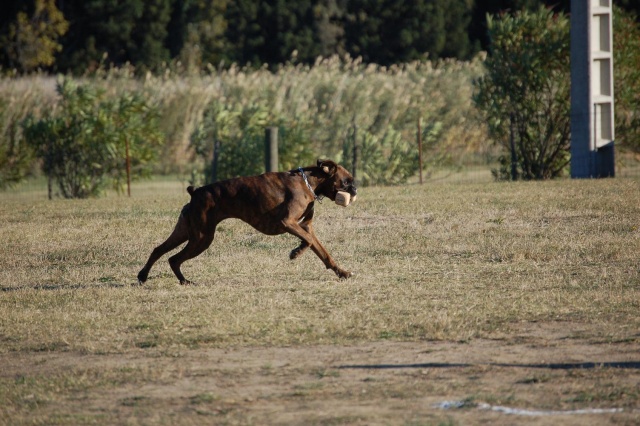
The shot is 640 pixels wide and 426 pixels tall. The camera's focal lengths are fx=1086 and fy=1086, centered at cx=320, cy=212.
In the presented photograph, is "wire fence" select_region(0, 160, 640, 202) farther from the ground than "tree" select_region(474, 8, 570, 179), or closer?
closer

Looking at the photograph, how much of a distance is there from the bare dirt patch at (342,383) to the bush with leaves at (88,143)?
46.1 ft

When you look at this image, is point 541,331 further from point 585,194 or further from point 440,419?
point 585,194

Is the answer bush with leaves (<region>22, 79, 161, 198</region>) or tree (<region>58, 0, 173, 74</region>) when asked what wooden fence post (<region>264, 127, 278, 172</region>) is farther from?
tree (<region>58, 0, 173, 74</region>)

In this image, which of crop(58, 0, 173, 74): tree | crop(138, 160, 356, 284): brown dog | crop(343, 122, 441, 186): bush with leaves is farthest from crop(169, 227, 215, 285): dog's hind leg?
crop(58, 0, 173, 74): tree

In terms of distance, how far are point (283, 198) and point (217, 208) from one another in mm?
666

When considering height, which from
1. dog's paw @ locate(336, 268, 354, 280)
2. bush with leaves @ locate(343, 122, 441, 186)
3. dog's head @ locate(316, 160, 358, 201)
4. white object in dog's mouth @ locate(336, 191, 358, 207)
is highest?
bush with leaves @ locate(343, 122, 441, 186)

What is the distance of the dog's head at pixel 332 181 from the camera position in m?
10.9

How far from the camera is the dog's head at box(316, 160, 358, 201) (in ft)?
35.8

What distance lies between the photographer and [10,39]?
41812 mm

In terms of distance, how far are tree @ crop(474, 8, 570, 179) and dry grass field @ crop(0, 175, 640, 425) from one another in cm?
687

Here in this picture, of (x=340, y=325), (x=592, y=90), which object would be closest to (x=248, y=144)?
(x=592, y=90)

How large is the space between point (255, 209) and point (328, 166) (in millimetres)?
910

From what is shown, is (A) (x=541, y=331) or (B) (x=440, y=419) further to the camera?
(A) (x=541, y=331)

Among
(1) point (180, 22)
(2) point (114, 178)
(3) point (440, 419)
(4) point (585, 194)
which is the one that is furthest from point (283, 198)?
(1) point (180, 22)
